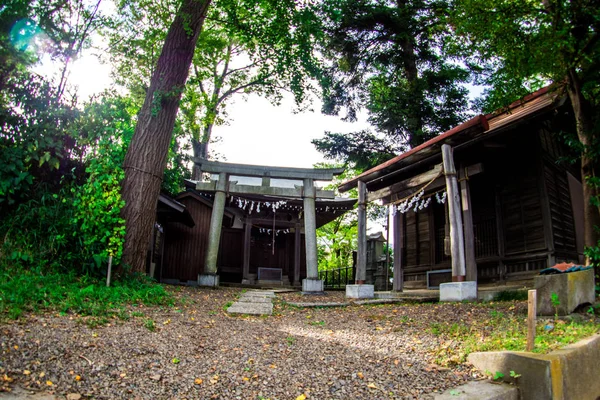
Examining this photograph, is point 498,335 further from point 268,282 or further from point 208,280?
point 268,282

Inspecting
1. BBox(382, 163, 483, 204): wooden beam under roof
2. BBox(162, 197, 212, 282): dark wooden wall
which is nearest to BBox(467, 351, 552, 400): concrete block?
BBox(382, 163, 483, 204): wooden beam under roof

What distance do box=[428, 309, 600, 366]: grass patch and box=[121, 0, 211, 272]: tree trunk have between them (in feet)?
18.2

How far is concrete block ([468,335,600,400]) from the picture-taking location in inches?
141

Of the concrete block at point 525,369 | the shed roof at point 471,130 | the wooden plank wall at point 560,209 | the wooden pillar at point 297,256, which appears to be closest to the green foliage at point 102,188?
the concrete block at point 525,369

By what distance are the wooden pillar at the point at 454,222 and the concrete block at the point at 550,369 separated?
3.95 metres

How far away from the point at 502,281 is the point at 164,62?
963 cm

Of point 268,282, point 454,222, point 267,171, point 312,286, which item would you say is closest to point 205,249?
point 268,282

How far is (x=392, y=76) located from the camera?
683 inches

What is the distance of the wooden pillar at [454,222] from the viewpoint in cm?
834

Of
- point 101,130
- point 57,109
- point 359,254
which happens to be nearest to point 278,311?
point 359,254

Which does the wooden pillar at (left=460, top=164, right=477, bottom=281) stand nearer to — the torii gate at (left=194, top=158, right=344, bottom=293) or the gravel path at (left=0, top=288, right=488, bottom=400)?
the gravel path at (left=0, top=288, right=488, bottom=400)

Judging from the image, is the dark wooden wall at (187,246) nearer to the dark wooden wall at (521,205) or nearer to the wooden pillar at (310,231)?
the wooden pillar at (310,231)

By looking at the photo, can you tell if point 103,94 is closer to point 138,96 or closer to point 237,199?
point 237,199

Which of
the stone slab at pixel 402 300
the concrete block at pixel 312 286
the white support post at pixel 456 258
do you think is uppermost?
the white support post at pixel 456 258
